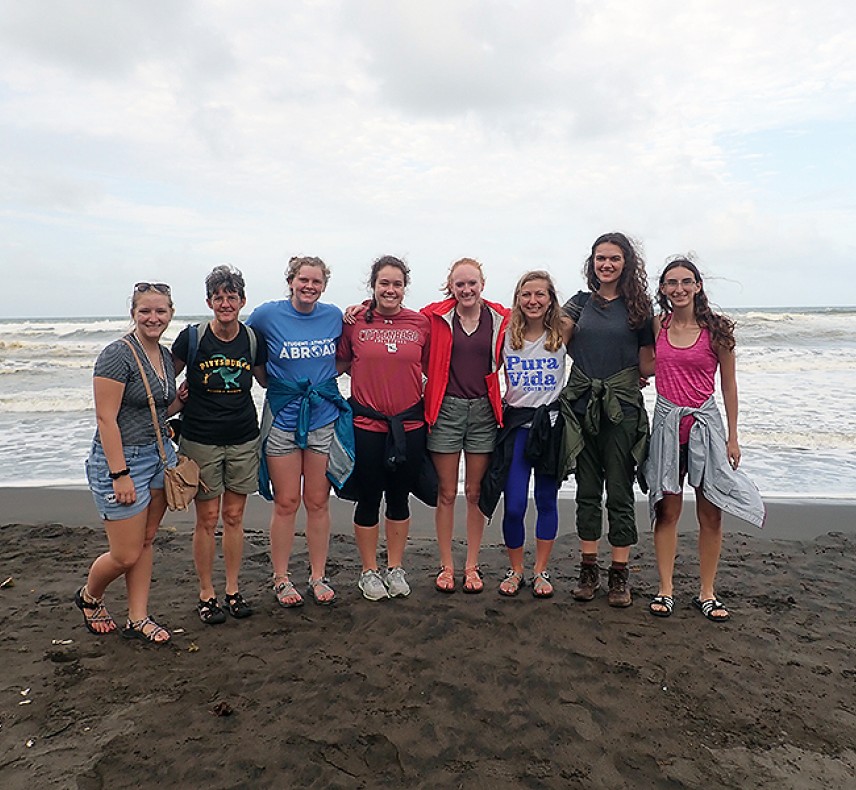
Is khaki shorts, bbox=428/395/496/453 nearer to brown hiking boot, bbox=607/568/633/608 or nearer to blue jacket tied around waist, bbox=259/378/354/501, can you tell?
blue jacket tied around waist, bbox=259/378/354/501

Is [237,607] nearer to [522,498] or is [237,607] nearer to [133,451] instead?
[133,451]

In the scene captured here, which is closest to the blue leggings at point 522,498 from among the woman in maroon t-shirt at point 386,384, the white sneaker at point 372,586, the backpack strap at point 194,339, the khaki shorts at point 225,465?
the woman in maroon t-shirt at point 386,384

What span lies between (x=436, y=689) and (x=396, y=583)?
109cm

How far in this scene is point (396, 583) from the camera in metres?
4.08

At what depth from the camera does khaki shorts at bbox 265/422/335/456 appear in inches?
150

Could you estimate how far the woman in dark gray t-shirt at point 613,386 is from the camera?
12.7ft

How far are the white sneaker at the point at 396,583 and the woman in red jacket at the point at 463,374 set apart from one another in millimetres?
651

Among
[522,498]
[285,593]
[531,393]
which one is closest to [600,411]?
[531,393]

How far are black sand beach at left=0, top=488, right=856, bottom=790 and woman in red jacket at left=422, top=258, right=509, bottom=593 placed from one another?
38.4 inches

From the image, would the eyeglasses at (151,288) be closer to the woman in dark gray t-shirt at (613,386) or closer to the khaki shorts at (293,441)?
the khaki shorts at (293,441)

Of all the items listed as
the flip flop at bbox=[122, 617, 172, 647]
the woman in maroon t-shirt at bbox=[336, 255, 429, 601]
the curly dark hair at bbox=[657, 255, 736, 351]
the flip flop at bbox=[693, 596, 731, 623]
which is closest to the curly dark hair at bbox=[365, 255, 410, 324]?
the woman in maroon t-shirt at bbox=[336, 255, 429, 601]

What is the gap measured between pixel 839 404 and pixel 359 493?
33.0 ft

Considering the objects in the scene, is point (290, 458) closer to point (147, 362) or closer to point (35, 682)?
point (147, 362)

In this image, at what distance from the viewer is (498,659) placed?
3.32 meters
